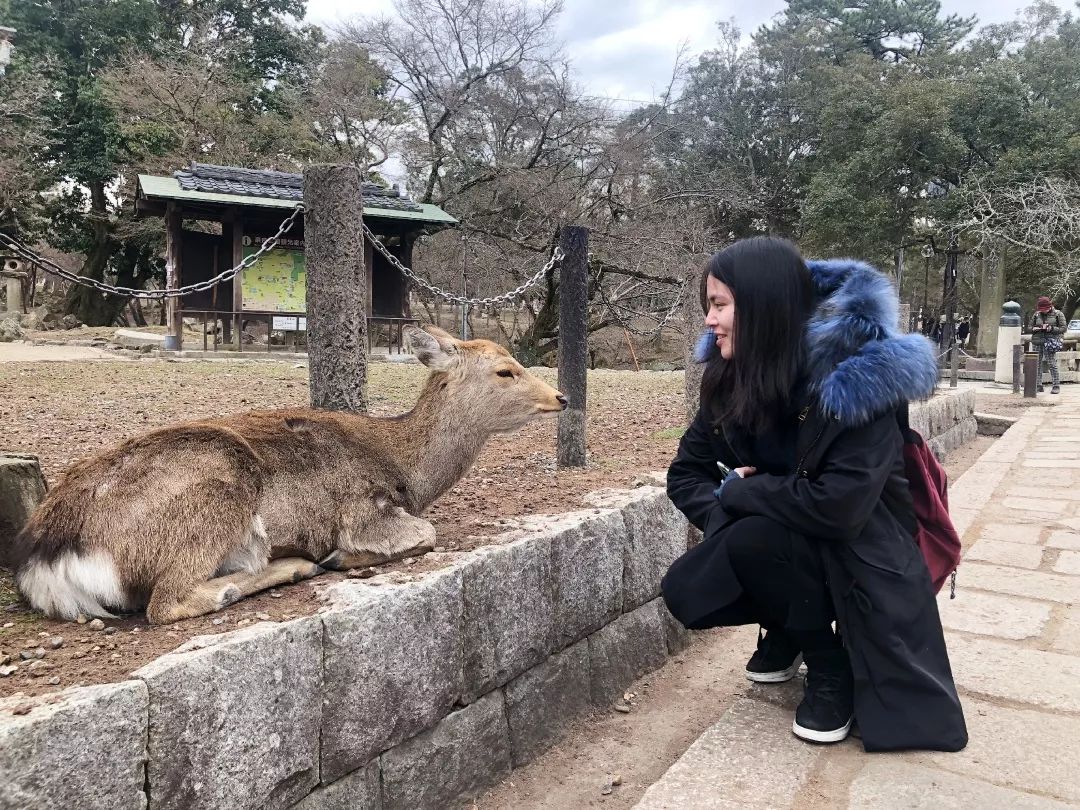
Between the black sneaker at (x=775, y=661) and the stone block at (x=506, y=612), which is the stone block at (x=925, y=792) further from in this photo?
the stone block at (x=506, y=612)

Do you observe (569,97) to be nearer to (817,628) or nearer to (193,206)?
(193,206)

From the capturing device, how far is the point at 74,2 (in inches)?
915

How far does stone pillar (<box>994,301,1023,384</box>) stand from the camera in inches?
632

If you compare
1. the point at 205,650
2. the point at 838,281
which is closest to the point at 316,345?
the point at 205,650

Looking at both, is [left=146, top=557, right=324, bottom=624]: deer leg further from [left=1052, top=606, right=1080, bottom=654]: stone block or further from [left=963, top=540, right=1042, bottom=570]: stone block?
Result: [left=963, top=540, right=1042, bottom=570]: stone block

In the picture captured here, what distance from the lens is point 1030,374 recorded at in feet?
43.5

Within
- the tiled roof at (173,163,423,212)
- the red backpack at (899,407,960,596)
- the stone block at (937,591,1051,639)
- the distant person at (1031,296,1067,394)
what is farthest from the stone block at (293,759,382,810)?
the distant person at (1031,296,1067,394)

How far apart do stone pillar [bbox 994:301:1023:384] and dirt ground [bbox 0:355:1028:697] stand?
321 inches

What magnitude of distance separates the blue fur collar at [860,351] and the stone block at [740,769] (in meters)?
1.00

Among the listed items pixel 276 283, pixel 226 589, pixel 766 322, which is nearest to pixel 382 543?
pixel 226 589

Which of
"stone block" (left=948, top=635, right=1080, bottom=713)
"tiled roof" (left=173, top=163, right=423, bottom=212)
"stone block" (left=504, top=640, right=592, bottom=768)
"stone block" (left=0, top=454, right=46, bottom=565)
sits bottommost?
"stone block" (left=504, top=640, right=592, bottom=768)

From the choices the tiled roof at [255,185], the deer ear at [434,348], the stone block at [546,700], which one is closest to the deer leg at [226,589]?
the stone block at [546,700]

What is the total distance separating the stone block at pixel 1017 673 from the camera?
110 inches

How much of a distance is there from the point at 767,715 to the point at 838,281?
1.40m
